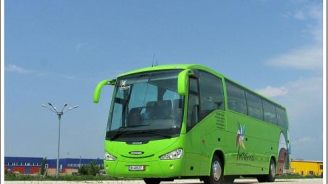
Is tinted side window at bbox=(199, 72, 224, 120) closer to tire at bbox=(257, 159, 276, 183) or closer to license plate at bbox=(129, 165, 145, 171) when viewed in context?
license plate at bbox=(129, 165, 145, 171)

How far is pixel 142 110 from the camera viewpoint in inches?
495

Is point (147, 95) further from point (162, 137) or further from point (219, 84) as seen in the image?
point (219, 84)

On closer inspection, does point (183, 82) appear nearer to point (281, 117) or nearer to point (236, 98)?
point (236, 98)

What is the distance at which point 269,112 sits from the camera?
2042cm

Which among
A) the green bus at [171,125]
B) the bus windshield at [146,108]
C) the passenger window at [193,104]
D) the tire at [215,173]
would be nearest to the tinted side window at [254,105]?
the green bus at [171,125]

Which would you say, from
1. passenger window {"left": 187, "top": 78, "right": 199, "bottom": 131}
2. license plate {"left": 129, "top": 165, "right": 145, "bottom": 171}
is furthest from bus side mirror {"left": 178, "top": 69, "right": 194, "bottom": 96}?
license plate {"left": 129, "top": 165, "right": 145, "bottom": 171}

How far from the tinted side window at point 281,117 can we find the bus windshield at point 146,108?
10.3 meters

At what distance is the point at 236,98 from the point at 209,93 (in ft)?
8.68

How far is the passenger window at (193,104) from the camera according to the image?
40.9ft

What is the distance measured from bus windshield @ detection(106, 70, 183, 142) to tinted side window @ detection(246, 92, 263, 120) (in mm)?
5545

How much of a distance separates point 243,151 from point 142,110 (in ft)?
17.3

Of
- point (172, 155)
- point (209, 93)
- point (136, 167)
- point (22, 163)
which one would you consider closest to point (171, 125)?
point (172, 155)

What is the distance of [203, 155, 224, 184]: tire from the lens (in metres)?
13.5

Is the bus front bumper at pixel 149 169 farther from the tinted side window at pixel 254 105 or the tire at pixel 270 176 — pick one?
the tire at pixel 270 176
